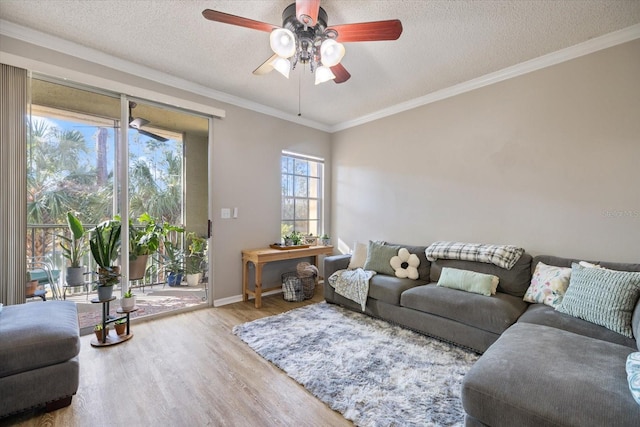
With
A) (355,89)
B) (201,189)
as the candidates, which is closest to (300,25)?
(355,89)

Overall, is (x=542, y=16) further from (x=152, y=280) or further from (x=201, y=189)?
(x=152, y=280)

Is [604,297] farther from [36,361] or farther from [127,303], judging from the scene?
[127,303]

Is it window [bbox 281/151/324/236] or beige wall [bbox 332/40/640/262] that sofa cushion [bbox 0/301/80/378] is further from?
beige wall [bbox 332/40/640/262]

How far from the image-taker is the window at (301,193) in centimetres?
429

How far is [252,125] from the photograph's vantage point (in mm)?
3752

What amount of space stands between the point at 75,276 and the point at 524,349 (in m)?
3.74

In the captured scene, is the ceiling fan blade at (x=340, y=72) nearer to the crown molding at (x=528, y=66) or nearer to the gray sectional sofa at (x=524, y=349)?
the crown molding at (x=528, y=66)

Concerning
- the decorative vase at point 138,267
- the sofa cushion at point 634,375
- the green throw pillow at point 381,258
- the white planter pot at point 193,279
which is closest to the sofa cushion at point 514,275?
the green throw pillow at point 381,258

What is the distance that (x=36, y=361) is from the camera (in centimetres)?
154

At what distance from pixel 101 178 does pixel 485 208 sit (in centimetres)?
408

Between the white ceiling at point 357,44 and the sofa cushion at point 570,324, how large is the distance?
2220 mm

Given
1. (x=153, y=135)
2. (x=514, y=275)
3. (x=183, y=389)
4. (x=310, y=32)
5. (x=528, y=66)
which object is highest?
(x=528, y=66)

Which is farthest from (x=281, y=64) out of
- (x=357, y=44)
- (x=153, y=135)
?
(x=153, y=135)

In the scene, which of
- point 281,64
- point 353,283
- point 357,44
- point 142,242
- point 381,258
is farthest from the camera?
point 381,258
